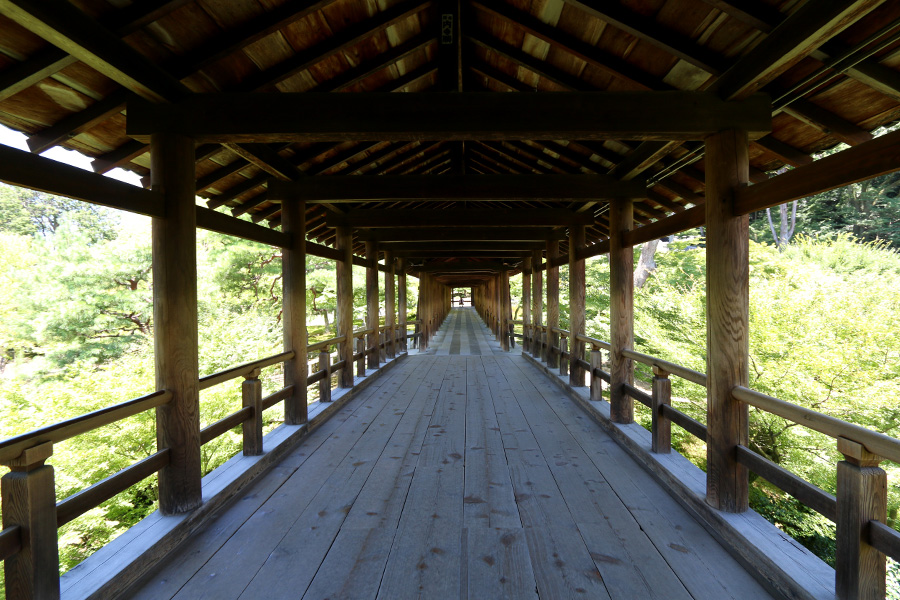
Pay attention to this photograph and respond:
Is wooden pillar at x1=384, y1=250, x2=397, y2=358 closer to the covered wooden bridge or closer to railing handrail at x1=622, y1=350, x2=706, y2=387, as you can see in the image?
the covered wooden bridge

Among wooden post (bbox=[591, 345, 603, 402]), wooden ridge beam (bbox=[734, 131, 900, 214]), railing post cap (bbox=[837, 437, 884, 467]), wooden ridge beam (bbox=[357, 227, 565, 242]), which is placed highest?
wooden ridge beam (bbox=[357, 227, 565, 242])

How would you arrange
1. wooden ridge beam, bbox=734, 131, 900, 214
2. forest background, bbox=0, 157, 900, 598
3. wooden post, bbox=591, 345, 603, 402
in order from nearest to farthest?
wooden ridge beam, bbox=734, 131, 900, 214 → wooden post, bbox=591, 345, 603, 402 → forest background, bbox=0, 157, 900, 598

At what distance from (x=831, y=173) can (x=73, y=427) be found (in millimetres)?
3424

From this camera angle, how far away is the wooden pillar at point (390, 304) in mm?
9117

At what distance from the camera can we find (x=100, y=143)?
2666 mm

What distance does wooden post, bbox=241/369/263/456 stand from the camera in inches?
127

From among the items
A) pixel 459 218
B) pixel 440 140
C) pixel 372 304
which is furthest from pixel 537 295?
pixel 440 140

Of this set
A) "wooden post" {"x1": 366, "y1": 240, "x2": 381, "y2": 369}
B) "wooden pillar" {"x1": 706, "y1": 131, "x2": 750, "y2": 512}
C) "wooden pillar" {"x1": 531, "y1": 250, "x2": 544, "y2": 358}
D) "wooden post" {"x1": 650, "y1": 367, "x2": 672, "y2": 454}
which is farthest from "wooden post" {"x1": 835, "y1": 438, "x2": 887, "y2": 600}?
"wooden pillar" {"x1": 531, "y1": 250, "x2": 544, "y2": 358}

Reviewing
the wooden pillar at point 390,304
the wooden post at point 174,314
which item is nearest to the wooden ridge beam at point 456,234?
the wooden pillar at point 390,304

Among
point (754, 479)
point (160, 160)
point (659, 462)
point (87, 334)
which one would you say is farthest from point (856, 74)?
point (87, 334)

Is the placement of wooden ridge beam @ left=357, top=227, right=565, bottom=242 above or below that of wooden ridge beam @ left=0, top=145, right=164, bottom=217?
above

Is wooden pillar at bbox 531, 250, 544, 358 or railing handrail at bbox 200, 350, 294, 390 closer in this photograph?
railing handrail at bbox 200, 350, 294, 390

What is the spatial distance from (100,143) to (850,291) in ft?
36.4

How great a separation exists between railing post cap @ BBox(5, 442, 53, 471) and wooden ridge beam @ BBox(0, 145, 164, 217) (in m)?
→ 1.02
